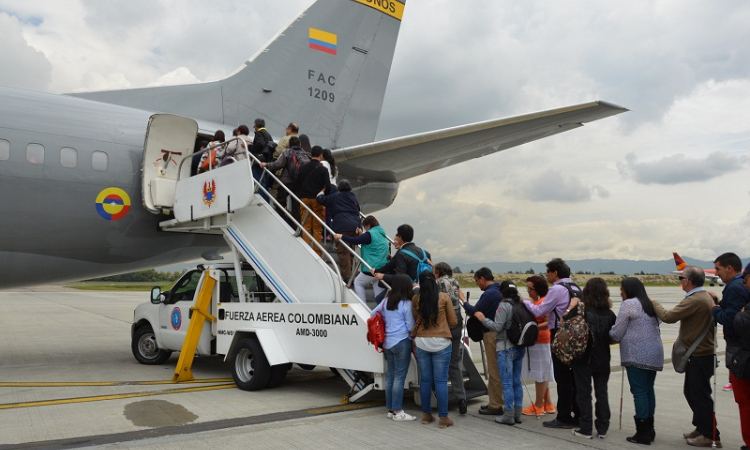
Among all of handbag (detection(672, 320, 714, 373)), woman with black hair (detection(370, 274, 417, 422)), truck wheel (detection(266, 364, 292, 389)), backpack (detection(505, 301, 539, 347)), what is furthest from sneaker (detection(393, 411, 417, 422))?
handbag (detection(672, 320, 714, 373))

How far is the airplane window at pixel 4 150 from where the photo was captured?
8.72 metres

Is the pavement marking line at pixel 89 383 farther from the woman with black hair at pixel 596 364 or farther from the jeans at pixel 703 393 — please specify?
the jeans at pixel 703 393

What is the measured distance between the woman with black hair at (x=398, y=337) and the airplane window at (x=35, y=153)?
6258 mm

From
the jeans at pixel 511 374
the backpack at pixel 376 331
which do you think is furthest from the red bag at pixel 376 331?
the jeans at pixel 511 374

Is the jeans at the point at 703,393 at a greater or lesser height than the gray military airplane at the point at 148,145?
lesser

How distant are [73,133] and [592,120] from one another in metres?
8.73

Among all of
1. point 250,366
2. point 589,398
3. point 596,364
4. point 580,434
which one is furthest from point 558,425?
point 250,366

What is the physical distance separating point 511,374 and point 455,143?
5221mm

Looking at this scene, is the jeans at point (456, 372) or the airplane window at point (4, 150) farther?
the airplane window at point (4, 150)

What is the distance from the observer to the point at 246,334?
8.41 meters

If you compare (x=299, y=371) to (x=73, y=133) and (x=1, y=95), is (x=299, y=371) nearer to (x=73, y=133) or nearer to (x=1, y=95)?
(x=73, y=133)

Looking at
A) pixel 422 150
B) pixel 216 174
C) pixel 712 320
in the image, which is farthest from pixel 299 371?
pixel 712 320

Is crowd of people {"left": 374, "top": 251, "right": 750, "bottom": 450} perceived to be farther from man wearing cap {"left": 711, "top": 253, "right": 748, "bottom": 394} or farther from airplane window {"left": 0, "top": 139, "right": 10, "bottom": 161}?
airplane window {"left": 0, "top": 139, "right": 10, "bottom": 161}

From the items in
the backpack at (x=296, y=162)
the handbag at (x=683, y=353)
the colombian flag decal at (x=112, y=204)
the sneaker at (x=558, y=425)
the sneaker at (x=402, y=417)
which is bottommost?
the sneaker at (x=558, y=425)
